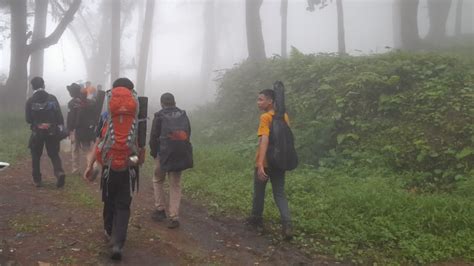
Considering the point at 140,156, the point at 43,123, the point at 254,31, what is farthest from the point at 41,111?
the point at 254,31

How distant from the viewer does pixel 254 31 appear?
65.4 ft

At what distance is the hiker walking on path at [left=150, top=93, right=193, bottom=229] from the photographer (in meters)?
6.51

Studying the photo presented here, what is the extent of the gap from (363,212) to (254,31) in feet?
46.2

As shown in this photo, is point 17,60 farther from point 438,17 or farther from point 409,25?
point 438,17

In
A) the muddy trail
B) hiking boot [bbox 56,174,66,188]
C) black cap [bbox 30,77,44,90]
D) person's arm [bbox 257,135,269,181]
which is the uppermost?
black cap [bbox 30,77,44,90]

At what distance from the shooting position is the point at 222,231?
272 inches

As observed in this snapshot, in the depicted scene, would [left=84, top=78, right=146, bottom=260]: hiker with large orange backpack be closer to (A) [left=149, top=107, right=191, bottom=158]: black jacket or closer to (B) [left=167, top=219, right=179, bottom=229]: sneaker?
(A) [left=149, top=107, right=191, bottom=158]: black jacket

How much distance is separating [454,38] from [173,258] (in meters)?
22.7

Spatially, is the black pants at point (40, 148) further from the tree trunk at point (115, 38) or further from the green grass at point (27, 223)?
the tree trunk at point (115, 38)

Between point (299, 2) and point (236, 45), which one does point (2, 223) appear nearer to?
point (236, 45)

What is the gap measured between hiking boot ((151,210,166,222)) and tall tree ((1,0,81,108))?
13.2 metres

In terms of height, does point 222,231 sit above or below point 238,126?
below

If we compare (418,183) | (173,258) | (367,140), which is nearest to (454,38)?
(367,140)

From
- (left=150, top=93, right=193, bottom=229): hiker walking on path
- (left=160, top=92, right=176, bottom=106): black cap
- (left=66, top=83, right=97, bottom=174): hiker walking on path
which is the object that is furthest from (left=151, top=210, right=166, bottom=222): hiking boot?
(left=66, top=83, right=97, bottom=174): hiker walking on path
